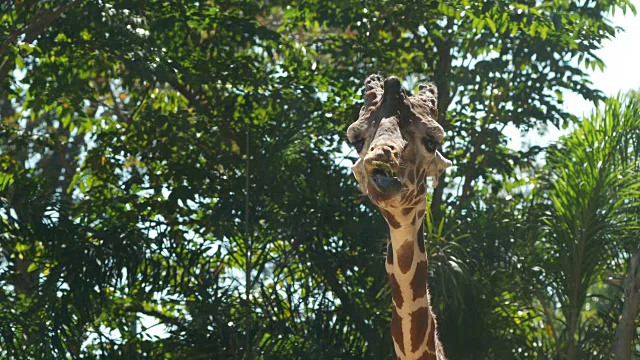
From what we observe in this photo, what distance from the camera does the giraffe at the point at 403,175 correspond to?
15.1 ft

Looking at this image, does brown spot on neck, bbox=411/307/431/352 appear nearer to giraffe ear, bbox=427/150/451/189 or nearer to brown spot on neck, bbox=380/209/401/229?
brown spot on neck, bbox=380/209/401/229

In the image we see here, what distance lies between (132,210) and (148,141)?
788 millimetres

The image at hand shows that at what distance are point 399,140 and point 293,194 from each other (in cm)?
600

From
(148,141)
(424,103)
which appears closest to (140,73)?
(148,141)

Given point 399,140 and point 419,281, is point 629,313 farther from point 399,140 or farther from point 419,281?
point 399,140

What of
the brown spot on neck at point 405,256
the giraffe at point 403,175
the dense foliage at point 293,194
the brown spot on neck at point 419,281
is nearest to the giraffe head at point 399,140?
the giraffe at point 403,175

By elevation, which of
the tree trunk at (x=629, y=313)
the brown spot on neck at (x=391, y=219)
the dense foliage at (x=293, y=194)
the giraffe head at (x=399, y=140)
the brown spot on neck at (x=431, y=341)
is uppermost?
the dense foliage at (x=293, y=194)

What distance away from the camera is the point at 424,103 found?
5273 millimetres

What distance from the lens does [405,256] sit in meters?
5.33

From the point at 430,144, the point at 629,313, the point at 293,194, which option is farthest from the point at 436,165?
the point at 293,194

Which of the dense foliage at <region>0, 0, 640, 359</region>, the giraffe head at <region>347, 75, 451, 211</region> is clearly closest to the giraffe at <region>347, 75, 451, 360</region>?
the giraffe head at <region>347, 75, 451, 211</region>

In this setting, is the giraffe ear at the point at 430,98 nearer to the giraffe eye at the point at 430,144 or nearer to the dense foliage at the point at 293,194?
the giraffe eye at the point at 430,144

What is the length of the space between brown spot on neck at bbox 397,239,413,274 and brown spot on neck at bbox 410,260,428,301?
0.23 feet

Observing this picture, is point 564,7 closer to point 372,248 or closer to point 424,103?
point 372,248
